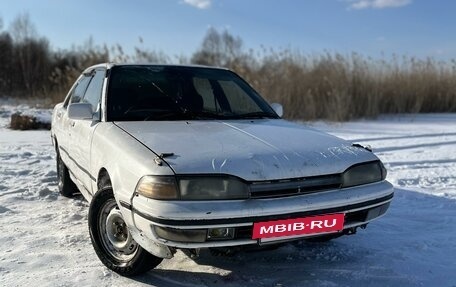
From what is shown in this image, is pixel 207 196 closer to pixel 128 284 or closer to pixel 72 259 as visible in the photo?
pixel 128 284

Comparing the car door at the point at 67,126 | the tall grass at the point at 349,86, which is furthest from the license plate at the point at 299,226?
the tall grass at the point at 349,86

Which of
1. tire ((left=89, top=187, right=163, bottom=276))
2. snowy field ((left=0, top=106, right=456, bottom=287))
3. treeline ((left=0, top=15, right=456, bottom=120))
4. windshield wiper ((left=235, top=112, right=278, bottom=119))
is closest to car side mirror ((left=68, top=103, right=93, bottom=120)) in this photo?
tire ((left=89, top=187, right=163, bottom=276))

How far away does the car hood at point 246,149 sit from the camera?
2426 millimetres

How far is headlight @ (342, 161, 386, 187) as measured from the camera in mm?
2666

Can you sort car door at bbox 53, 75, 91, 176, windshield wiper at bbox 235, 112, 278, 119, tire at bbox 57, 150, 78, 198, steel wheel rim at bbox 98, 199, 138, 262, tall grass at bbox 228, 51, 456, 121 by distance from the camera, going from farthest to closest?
1. tall grass at bbox 228, 51, 456, 121
2. tire at bbox 57, 150, 78, 198
3. car door at bbox 53, 75, 91, 176
4. windshield wiper at bbox 235, 112, 278, 119
5. steel wheel rim at bbox 98, 199, 138, 262

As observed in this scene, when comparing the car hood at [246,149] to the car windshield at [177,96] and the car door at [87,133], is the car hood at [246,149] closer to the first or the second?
the car windshield at [177,96]

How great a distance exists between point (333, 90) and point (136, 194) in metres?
9.60

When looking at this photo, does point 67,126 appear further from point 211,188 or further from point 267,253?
point 211,188

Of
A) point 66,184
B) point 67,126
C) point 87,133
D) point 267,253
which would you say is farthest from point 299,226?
point 66,184

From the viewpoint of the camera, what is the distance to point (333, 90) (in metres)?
11.4

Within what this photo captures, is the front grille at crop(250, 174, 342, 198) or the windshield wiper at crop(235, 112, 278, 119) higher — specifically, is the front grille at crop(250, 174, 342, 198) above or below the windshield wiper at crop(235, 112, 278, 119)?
below

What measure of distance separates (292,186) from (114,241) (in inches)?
46.1

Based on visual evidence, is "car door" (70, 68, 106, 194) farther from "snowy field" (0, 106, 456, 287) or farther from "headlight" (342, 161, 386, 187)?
"headlight" (342, 161, 386, 187)

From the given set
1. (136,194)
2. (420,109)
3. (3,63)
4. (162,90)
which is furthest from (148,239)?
(3,63)
